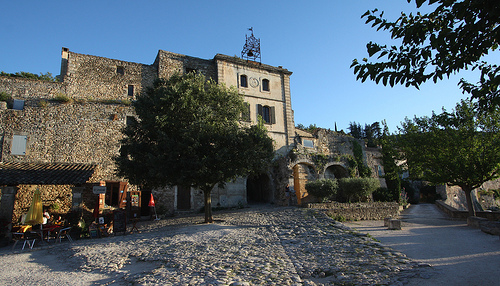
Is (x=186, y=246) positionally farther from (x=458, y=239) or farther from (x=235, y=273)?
(x=458, y=239)

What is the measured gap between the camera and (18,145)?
18.0 metres

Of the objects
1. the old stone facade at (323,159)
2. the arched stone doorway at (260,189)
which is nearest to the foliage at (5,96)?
the arched stone doorway at (260,189)

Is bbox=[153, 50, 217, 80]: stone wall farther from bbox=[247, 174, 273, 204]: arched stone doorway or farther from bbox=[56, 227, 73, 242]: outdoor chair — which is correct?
bbox=[56, 227, 73, 242]: outdoor chair

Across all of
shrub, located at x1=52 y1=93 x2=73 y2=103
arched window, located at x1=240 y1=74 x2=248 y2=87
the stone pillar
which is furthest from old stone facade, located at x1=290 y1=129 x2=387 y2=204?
shrub, located at x1=52 y1=93 x2=73 y2=103

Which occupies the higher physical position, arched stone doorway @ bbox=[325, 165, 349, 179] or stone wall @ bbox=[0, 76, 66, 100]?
stone wall @ bbox=[0, 76, 66, 100]

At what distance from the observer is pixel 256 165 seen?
12.9 metres

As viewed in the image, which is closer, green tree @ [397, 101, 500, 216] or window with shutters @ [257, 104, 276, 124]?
green tree @ [397, 101, 500, 216]

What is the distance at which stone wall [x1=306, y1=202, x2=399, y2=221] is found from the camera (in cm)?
1542

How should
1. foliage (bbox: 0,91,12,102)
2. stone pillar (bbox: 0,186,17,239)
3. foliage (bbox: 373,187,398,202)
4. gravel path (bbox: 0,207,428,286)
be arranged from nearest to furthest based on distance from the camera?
1. gravel path (bbox: 0,207,428,286)
2. stone pillar (bbox: 0,186,17,239)
3. foliage (bbox: 0,91,12,102)
4. foliage (bbox: 373,187,398,202)

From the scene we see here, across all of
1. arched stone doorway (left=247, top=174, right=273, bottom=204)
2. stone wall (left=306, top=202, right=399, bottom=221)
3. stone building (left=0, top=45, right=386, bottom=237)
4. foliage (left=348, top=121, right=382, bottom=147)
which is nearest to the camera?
stone wall (left=306, top=202, right=399, bottom=221)

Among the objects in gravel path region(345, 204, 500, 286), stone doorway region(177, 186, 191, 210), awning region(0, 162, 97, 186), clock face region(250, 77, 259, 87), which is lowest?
gravel path region(345, 204, 500, 286)

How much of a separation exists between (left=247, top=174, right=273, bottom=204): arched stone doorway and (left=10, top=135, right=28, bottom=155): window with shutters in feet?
51.4

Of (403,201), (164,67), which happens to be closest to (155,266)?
(164,67)

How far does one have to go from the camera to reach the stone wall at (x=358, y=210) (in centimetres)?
1542
